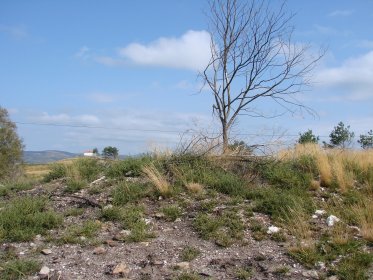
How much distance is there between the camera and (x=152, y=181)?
6656 mm

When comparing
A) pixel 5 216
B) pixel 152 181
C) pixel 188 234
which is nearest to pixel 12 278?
pixel 5 216

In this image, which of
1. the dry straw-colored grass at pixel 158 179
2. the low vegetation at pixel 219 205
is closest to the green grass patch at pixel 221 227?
the low vegetation at pixel 219 205

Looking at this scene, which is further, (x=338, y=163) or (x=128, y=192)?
(x=338, y=163)

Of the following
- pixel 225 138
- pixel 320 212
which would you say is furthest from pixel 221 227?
pixel 225 138

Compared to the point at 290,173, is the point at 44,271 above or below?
below

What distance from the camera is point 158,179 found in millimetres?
6652

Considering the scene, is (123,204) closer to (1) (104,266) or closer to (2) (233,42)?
(1) (104,266)

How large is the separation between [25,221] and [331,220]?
12.8ft

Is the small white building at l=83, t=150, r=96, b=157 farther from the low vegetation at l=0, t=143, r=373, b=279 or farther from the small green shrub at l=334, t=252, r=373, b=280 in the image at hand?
the small green shrub at l=334, t=252, r=373, b=280

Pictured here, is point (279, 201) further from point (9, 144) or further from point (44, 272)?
point (9, 144)

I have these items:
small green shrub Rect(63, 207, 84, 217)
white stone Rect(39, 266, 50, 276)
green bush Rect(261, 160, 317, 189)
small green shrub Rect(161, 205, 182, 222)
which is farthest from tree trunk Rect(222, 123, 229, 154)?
white stone Rect(39, 266, 50, 276)

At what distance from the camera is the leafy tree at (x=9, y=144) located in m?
32.9

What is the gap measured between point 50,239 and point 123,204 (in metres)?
1.31

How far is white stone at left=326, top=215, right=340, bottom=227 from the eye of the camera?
5359 mm
